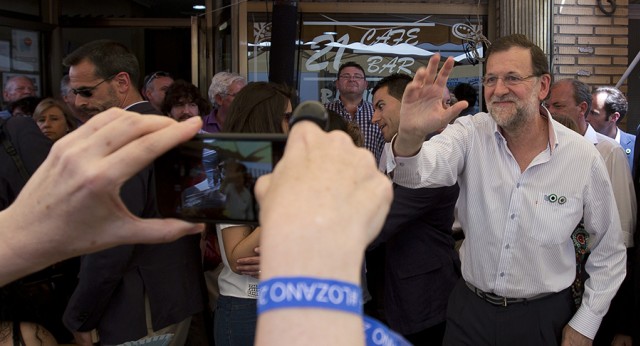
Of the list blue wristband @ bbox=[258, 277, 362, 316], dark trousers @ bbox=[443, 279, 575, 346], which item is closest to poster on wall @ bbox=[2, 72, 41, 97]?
dark trousers @ bbox=[443, 279, 575, 346]

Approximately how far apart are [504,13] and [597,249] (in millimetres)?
4433

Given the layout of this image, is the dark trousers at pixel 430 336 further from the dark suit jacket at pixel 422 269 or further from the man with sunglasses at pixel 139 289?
the man with sunglasses at pixel 139 289

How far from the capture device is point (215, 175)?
3.67ft

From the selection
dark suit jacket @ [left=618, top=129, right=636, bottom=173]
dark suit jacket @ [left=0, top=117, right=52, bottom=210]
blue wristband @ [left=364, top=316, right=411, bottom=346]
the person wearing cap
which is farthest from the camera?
the person wearing cap

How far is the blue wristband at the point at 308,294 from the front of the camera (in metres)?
0.60

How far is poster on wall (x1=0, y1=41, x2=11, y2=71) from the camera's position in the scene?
7.79m

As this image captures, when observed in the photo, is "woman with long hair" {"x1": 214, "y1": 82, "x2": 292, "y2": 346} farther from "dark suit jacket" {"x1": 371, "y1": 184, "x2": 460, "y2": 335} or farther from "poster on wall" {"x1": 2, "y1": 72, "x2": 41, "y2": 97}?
"poster on wall" {"x1": 2, "y1": 72, "x2": 41, "y2": 97}

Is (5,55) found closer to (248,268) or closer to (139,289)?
(139,289)

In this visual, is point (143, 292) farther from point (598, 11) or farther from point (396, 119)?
point (598, 11)

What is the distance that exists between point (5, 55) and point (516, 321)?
22.2ft

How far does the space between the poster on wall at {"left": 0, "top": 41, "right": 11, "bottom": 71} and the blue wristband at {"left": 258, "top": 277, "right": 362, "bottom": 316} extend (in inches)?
318

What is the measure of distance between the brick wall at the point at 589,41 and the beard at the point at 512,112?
4.04 meters

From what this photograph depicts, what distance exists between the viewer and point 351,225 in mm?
637

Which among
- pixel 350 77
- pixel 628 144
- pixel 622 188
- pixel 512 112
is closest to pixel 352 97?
pixel 350 77
